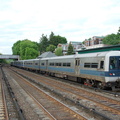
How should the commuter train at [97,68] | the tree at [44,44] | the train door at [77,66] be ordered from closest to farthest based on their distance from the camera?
the commuter train at [97,68]
the train door at [77,66]
the tree at [44,44]

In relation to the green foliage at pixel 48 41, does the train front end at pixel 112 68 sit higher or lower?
lower

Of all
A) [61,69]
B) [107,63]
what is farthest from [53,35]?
[107,63]

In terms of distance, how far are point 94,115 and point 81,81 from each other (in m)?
11.3

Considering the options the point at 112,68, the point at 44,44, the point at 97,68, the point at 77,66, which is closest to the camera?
the point at 112,68

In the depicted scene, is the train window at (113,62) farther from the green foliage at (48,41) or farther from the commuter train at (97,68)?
the green foliage at (48,41)

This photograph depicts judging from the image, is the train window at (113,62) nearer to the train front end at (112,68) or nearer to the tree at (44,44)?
the train front end at (112,68)

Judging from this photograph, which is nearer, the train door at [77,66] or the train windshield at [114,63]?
the train windshield at [114,63]

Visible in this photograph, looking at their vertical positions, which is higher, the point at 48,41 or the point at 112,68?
the point at 48,41

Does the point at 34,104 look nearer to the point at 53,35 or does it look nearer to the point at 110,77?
the point at 110,77

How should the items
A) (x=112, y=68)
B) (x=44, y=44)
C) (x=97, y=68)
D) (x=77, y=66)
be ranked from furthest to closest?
(x=44, y=44) → (x=77, y=66) → (x=97, y=68) → (x=112, y=68)

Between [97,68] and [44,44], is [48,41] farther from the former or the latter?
[97,68]

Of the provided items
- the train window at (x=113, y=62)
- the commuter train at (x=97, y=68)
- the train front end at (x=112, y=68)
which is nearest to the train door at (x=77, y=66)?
the commuter train at (x=97, y=68)

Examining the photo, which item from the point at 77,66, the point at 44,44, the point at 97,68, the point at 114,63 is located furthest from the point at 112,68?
the point at 44,44

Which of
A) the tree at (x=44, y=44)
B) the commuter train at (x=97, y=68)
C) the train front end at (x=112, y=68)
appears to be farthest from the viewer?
the tree at (x=44, y=44)
